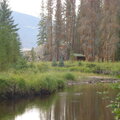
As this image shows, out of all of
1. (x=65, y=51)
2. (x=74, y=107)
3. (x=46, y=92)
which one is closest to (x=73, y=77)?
(x=46, y=92)

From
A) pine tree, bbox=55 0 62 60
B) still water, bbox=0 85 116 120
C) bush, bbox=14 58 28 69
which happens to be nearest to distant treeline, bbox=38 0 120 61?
pine tree, bbox=55 0 62 60

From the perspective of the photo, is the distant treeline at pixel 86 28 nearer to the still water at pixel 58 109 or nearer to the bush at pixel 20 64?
the bush at pixel 20 64

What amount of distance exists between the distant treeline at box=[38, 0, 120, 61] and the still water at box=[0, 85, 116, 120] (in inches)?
1067

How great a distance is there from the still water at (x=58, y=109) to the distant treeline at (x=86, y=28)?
88.9 ft

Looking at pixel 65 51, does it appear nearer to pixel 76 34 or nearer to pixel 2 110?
pixel 76 34

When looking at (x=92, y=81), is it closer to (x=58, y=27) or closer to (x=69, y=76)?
(x=69, y=76)

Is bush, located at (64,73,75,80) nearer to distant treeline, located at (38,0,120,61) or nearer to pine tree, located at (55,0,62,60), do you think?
distant treeline, located at (38,0,120,61)

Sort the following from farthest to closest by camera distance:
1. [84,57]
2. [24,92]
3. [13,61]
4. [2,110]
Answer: [84,57]
[13,61]
[24,92]
[2,110]

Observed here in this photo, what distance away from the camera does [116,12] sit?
46.4m

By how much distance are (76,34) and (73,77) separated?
28.8 meters

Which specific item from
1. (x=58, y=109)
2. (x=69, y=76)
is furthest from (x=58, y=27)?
(x=58, y=109)

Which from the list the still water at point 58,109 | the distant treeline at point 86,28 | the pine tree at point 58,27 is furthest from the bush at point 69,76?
the pine tree at point 58,27

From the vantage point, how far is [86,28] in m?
50.8

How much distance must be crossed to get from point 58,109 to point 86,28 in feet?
116
